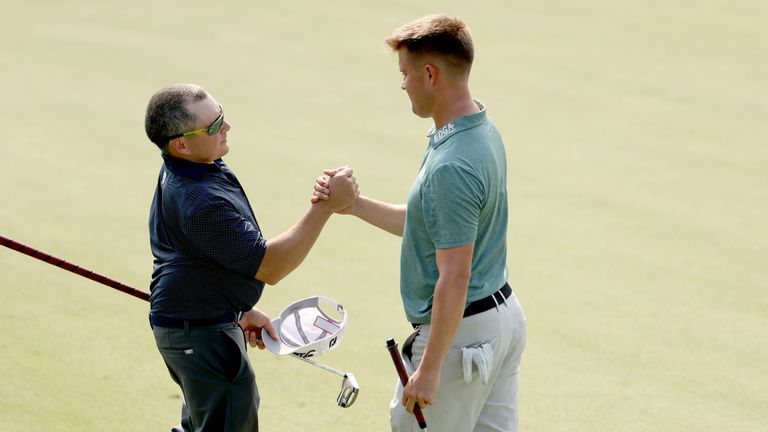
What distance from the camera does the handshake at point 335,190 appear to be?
13.0 feet

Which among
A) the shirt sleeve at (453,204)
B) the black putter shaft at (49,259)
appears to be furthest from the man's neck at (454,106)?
the black putter shaft at (49,259)

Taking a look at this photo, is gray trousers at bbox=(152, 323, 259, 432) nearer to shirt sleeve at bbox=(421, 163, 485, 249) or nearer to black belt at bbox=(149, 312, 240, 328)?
black belt at bbox=(149, 312, 240, 328)

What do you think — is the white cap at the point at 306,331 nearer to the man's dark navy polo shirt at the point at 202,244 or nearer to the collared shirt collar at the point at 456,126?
the man's dark navy polo shirt at the point at 202,244

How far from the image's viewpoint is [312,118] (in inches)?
368

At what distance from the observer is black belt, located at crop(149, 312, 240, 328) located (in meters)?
3.89

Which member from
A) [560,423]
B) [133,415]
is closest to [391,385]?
[560,423]

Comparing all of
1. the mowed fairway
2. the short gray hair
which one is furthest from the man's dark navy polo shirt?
the mowed fairway

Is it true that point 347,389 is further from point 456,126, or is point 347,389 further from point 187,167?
point 456,126

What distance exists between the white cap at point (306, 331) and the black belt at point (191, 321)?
0.78 ft

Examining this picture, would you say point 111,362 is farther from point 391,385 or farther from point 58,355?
point 391,385

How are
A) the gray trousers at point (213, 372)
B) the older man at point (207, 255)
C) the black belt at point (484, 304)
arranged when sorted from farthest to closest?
1. the gray trousers at point (213, 372)
2. the older man at point (207, 255)
3. the black belt at point (484, 304)

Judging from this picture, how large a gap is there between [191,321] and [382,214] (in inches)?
31.2

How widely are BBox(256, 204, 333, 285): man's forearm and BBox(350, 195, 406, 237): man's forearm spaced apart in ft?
1.05

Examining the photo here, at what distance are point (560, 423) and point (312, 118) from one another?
479 cm
